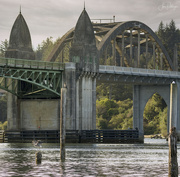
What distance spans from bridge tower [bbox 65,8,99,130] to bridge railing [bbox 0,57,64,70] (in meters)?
2.26

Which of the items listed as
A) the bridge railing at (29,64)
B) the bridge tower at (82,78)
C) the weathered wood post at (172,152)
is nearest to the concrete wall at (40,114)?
the bridge tower at (82,78)

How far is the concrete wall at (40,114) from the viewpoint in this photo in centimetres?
→ 9050

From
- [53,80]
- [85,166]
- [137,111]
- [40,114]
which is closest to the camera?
[85,166]

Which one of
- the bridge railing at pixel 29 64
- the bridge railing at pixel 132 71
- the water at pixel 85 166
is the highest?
the bridge railing at pixel 132 71

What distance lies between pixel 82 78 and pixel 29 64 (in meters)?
10.3

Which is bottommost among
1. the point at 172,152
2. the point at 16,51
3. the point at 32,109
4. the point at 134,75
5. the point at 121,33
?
the point at 172,152

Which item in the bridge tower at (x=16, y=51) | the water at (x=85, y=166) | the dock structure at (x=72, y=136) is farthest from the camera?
the bridge tower at (x=16, y=51)

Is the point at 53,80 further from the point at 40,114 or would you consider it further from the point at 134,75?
the point at 134,75

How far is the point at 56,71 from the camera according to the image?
87.2 metres

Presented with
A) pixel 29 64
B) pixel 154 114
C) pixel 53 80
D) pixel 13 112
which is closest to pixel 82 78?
pixel 53 80

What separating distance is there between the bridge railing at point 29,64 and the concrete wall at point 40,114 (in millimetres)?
6733

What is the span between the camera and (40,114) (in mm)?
91312

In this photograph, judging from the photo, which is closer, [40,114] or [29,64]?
[29,64]

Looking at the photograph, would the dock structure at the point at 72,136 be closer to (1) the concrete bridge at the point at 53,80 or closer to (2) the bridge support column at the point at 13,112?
(1) the concrete bridge at the point at 53,80
